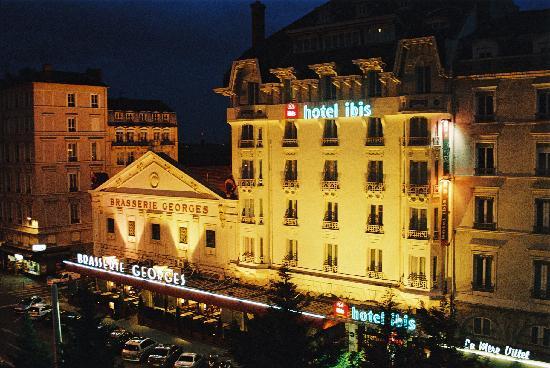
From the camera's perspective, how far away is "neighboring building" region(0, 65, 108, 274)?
261ft

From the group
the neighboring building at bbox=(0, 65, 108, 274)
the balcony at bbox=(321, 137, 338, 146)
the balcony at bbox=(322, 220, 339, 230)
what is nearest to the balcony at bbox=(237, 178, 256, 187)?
the balcony at bbox=(321, 137, 338, 146)

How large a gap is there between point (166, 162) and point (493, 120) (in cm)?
3262

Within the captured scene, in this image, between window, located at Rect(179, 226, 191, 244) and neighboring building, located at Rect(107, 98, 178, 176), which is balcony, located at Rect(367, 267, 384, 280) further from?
neighboring building, located at Rect(107, 98, 178, 176)

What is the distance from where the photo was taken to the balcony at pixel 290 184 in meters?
52.9

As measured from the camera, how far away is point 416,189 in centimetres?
4547

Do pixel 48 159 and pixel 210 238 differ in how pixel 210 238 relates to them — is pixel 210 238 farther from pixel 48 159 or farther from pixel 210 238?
pixel 48 159

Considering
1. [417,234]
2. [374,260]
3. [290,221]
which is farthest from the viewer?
[290,221]

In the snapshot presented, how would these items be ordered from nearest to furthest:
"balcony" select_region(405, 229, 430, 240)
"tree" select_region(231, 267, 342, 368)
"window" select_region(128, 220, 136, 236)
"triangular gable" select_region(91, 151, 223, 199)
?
"tree" select_region(231, 267, 342, 368), "balcony" select_region(405, 229, 430, 240), "triangular gable" select_region(91, 151, 223, 199), "window" select_region(128, 220, 136, 236)

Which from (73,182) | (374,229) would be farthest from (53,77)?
(374,229)

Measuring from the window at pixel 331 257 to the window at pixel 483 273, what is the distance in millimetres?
11420

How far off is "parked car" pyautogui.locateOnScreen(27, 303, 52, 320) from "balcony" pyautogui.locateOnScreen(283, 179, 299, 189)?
Answer: 1084 inches

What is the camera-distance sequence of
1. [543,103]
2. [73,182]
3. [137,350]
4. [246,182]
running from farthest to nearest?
[73,182]
[246,182]
[137,350]
[543,103]

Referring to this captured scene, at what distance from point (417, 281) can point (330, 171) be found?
458 inches

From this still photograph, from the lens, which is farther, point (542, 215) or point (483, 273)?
point (483, 273)
